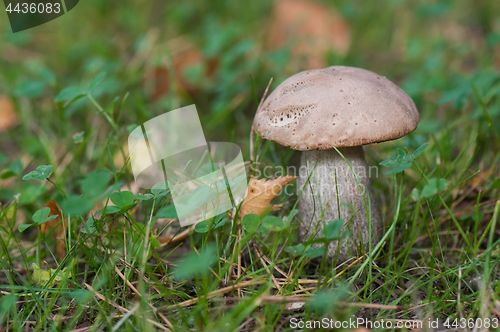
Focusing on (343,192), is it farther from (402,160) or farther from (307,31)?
(307,31)

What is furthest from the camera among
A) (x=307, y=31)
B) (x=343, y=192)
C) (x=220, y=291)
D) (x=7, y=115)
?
(x=307, y=31)

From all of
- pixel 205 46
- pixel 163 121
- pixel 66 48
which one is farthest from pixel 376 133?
pixel 66 48

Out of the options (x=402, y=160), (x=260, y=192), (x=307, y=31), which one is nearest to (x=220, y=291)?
(x=260, y=192)

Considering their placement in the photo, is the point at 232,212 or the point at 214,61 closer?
the point at 232,212

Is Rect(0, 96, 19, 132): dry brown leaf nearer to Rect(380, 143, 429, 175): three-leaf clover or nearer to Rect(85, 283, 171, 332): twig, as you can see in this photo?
Rect(85, 283, 171, 332): twig

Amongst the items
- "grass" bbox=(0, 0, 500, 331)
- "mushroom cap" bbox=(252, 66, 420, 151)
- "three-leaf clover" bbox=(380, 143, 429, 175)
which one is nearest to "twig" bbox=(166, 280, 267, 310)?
"grass" bbox=(0, 0, 500, 331)

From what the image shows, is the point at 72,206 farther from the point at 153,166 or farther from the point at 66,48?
the point at 66,48
